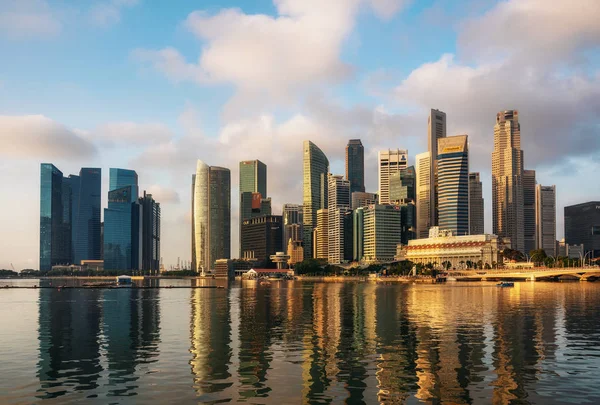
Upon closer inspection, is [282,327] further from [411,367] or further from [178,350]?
[411,367]

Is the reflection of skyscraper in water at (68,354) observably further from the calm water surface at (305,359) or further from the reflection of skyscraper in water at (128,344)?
the reflection of skyscraper in water at (128,344)

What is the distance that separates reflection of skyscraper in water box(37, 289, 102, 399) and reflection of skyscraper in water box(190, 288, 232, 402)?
9188 millimetres

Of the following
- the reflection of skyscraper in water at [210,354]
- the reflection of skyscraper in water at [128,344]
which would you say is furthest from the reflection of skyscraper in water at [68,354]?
the reflection of skyscraper in water at [210,354]

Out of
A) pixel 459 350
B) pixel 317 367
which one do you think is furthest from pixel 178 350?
pixel 459 350

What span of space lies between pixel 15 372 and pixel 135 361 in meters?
11.1

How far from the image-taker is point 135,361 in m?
61.5

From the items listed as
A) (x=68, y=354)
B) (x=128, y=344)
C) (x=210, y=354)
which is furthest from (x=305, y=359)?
(x=68, y=354)

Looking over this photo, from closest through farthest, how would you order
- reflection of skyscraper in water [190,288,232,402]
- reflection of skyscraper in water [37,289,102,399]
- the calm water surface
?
the calm water surface < reflection of skyscraper in water [190,288,232,402] < reflection of skyscraper in water [37,289,102,399]

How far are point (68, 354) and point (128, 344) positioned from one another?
8.66m

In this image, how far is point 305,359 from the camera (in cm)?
6162

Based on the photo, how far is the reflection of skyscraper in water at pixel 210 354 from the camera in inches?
Result: 1930

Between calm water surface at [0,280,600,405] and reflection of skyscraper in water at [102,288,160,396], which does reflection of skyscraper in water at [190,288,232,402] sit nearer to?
calm water surface at [0,280,600,405]

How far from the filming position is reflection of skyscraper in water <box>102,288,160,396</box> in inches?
2056

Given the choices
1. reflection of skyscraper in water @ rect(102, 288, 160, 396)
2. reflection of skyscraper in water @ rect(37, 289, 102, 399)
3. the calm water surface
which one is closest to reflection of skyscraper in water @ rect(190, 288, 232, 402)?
the calm water surface
